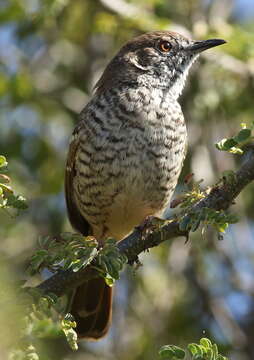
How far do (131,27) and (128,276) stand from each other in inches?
78.9

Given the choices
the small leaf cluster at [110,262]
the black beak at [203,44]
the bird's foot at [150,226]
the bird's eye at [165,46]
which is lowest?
the small leaf cluster at [110,262]

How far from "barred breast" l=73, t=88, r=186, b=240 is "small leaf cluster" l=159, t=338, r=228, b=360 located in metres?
2.02

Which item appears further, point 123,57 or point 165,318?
point 165,318

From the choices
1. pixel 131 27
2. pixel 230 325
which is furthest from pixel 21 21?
pixel 230 325

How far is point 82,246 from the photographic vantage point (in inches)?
110

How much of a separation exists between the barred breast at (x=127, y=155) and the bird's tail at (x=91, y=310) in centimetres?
47

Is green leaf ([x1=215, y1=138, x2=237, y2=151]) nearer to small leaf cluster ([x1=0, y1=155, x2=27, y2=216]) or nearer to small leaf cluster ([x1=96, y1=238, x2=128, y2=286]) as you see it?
small leaf cluster ([x1=96, y1=238, x2=128, y2=286])

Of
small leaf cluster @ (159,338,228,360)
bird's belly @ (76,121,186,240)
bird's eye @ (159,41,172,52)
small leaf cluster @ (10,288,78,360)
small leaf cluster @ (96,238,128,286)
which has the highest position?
bird's eye @ (159,41,172,52)

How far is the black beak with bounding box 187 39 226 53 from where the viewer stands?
15.6 ft

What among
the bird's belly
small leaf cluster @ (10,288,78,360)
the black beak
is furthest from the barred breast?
small leaf cluster @ (10,288,78,360)

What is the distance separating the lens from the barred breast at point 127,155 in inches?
165

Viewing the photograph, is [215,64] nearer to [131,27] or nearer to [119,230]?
[131,27]

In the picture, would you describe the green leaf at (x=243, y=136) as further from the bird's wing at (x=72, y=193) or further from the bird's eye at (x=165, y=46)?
the bird's eye at (x=165, y=46)

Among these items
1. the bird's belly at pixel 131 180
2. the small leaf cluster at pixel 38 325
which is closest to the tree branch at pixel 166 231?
the small leaf cluster at pixel 38 325
